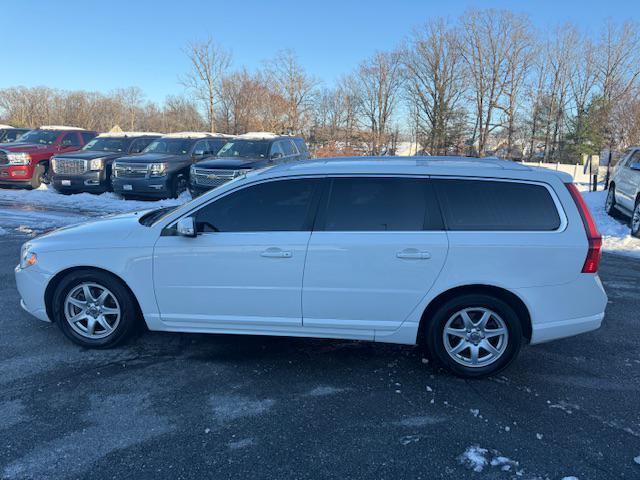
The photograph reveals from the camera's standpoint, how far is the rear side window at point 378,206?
3641 mm

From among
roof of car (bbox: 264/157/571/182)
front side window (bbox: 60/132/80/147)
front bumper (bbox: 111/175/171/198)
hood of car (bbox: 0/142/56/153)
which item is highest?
front side window (bbox: 60/132/80/147)

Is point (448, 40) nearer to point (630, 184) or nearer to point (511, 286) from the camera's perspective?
point (630, 184)

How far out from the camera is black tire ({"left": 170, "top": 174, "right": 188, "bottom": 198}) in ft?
44.0

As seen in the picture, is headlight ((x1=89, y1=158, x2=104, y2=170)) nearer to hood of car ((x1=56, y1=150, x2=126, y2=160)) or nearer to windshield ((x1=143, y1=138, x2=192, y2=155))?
hood of car ((x1=56, y1=150, x2=126, y2=160))

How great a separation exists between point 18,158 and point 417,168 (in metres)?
15.6

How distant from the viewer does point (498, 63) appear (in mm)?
47406

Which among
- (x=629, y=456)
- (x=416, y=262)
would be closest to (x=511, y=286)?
(x=416, y=262)

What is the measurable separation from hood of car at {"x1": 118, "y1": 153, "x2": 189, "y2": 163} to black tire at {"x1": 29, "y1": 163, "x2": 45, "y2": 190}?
400 cm

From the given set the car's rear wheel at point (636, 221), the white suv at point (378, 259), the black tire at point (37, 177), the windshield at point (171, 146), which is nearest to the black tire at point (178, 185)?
the windshield at point (171, 146)

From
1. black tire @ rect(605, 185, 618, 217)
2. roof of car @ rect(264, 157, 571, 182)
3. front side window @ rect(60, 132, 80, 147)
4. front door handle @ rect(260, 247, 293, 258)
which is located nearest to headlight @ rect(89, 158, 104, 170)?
front side window @ rect(60, 132, 80, 147)

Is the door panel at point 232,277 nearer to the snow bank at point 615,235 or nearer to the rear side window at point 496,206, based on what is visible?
the rear side window at point 496,206

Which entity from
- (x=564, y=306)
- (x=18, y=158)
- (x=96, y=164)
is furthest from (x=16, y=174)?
(x=564, y=306)

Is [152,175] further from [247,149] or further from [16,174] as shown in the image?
[16,174]

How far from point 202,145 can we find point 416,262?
512 inches
